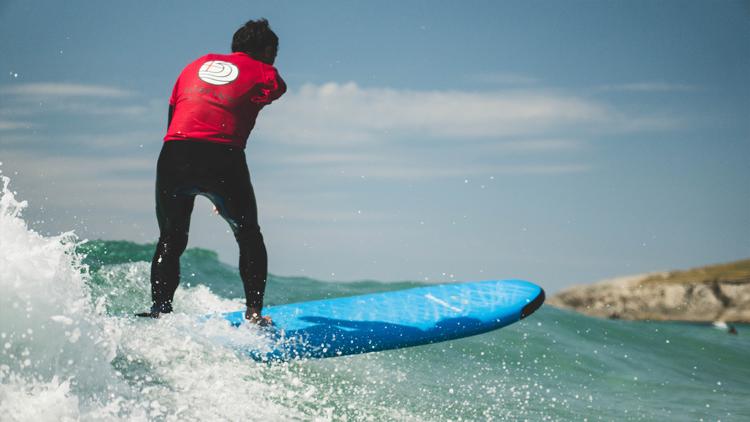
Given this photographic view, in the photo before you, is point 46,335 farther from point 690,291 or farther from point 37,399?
point 690,291

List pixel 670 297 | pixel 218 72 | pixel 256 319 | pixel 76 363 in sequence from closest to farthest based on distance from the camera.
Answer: pixel 76 363 < pixel 218 72 < pixel 256 319 < pixel 670 297

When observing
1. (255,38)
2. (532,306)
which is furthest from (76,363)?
(532,306)

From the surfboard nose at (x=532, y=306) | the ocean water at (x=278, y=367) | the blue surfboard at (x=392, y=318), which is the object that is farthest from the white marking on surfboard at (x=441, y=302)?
the ocean water at (x=278, y=367)

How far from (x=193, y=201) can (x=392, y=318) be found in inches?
66.2

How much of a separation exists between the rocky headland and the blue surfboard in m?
7.81

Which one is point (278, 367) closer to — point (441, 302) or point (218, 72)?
point (441, 302)

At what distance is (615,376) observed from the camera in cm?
697

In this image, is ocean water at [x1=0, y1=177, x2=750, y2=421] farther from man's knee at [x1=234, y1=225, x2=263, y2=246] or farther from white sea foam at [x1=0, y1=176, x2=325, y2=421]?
man's knee at [x1=234, y1=225, x2=263, y2=246]

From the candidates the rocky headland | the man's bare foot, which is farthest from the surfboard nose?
the rocky headland

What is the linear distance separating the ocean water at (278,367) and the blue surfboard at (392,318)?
8.8 inches

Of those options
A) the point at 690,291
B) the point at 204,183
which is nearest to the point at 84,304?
the point at 204,183

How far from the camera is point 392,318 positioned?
4.54 m

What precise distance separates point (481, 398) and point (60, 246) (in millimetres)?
3475

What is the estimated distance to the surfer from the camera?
3391 mm
